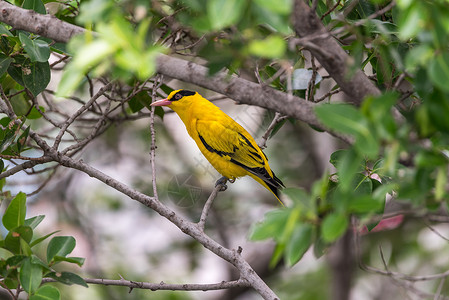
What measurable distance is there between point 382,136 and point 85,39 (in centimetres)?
78

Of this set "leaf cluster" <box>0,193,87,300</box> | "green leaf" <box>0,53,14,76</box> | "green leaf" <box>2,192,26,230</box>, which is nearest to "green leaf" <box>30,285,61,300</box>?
"leaf cluster" <box>0,193,87,300</box>

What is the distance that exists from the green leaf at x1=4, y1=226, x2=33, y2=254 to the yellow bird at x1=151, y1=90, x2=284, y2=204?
2100 mm

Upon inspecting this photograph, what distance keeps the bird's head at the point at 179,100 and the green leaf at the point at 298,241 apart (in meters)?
3.13

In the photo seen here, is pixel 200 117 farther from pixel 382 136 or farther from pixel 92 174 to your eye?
pixel 382 136

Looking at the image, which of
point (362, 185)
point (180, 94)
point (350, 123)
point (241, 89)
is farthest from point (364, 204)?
point (180, 94)

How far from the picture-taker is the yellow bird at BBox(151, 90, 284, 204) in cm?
454

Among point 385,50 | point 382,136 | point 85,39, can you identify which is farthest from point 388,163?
point 385,50

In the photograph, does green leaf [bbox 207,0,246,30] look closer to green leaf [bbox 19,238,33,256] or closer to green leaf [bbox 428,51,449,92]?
green leaf [bbox 428,51,449,92]

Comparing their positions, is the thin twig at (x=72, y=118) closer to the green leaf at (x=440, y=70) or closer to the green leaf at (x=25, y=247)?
the green leaf at (x=25, y=247)

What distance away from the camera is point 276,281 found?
7449 mm

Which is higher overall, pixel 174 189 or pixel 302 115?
pixel 302 115

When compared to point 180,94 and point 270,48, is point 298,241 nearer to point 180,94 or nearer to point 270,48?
point 270,48

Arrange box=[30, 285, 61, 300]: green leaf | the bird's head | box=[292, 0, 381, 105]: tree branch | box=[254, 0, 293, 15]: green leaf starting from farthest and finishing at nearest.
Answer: the bird's head, box=[30, 285, 61, 300]: green leaf, box=[292, 0, 381, 105]: tree branch, box=[254, 0, 293, 15]: green leaf

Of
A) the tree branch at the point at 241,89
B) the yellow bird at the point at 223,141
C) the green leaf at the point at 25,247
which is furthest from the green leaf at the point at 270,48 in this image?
the yellow bird at the point at 223,141
